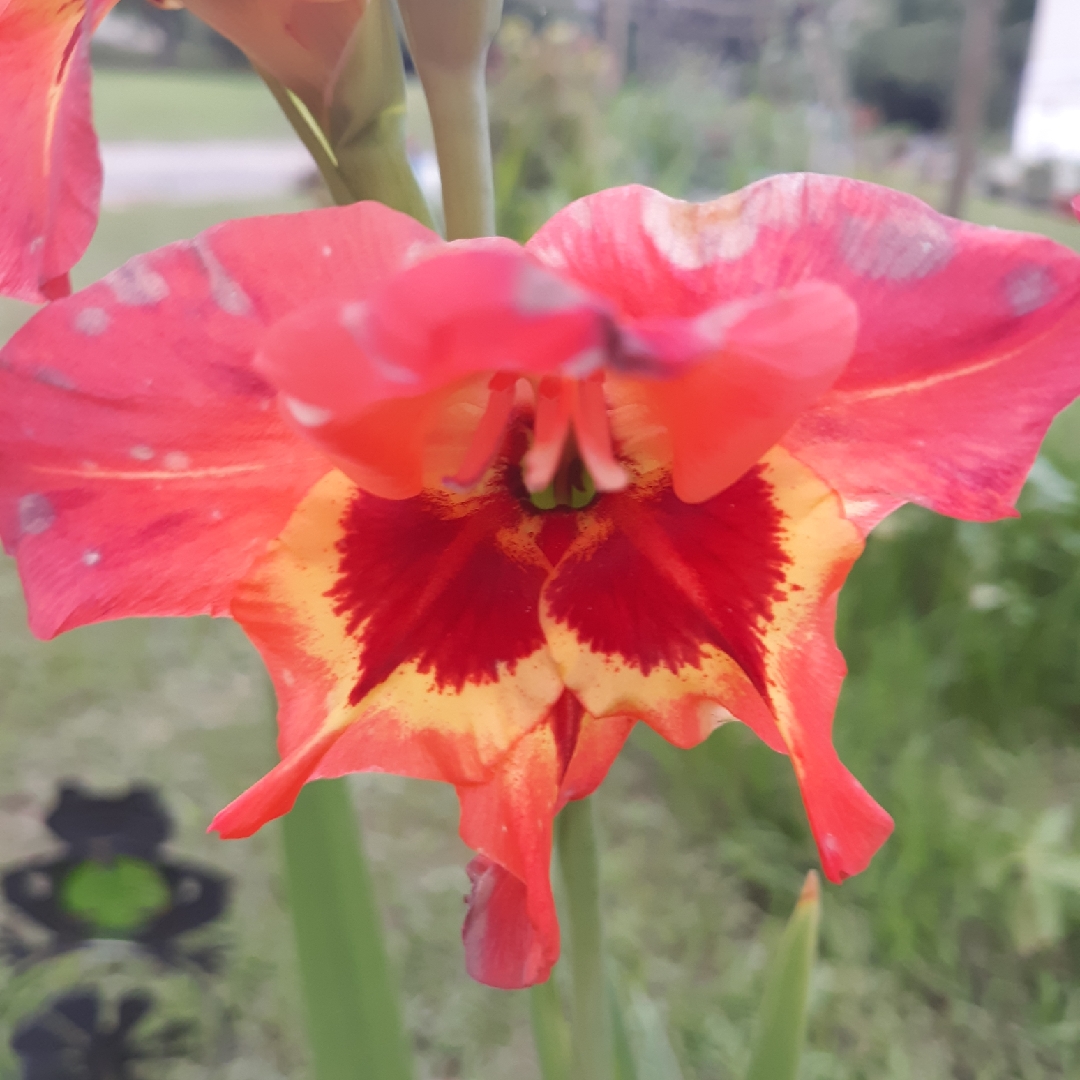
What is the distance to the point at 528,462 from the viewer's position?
0.57ft

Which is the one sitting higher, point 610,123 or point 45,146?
point 45,146

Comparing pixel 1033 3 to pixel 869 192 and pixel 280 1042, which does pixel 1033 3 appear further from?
pixel 280 1042

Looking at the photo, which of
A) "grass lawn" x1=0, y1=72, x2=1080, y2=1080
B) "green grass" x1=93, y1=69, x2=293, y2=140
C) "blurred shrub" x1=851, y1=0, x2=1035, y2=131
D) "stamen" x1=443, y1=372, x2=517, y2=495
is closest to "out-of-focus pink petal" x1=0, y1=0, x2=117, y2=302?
"stamen" x1=443, y1=372, x2=517, y2=495

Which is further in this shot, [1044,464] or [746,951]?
[1044,464]

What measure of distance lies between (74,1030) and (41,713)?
46 cm

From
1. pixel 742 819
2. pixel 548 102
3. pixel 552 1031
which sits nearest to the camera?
pixel 552 1031

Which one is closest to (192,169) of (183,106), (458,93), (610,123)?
(183,106)

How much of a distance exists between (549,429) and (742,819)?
0.82 metres

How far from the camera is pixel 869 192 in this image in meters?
0.17

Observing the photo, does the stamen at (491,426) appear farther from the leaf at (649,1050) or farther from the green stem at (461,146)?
the leaf at (649,1050)

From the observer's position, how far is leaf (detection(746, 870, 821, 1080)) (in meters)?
0.36

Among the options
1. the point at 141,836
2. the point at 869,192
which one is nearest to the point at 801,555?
the point at 869,192

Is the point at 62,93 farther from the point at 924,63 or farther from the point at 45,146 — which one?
the point at 924,63

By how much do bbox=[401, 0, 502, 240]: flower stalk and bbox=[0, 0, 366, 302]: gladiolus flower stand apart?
17 mm
